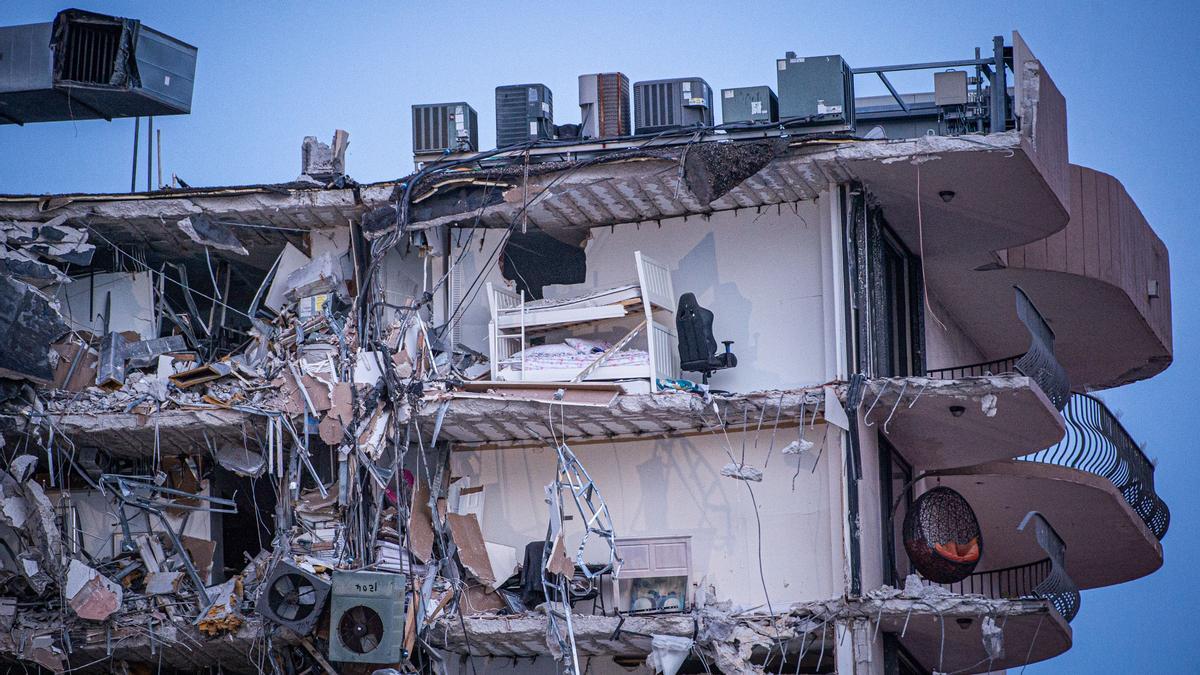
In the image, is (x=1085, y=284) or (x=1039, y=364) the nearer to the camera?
(x=1039, y=364)

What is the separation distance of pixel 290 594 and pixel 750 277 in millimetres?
6158

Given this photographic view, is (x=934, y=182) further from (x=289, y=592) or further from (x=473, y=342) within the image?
(x=289, y=592)

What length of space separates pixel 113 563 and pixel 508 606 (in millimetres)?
4786

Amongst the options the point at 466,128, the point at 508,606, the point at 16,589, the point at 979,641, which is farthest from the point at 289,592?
the point at 979,641

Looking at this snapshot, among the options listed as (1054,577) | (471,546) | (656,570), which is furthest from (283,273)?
(1054,577)

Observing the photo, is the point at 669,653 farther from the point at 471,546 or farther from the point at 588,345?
the point at 588,345

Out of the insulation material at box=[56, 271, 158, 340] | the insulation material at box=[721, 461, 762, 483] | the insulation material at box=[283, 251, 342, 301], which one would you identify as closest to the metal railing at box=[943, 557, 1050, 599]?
the insulation material at box=[721, 461, 762, 483]

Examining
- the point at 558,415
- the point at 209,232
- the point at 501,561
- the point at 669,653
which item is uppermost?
the point at 209,232

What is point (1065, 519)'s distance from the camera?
2384cm

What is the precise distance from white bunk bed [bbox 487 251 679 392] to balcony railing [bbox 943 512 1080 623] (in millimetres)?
4216

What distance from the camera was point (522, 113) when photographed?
22500 millimetres

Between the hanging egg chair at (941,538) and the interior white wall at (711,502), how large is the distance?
84 centimetres

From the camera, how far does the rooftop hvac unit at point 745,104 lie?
21.3 m

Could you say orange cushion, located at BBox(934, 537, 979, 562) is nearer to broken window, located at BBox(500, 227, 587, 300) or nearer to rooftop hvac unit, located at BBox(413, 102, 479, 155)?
broken window, located at BBox(500, 227, 587, 300)
